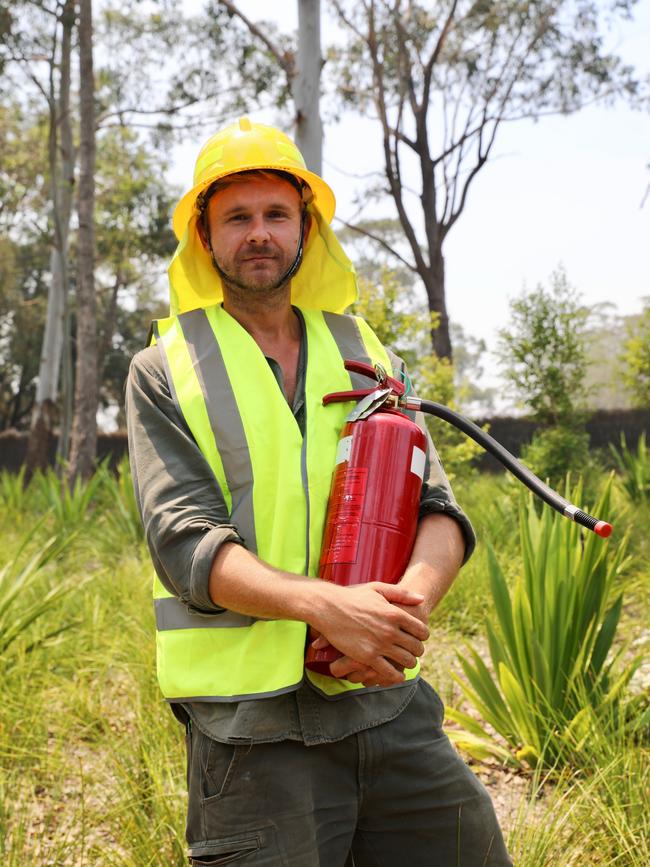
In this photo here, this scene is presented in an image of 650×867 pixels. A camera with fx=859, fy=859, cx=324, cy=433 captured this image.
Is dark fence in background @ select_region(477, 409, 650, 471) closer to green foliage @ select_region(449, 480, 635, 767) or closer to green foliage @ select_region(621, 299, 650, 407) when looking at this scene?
green foliage @ select_region(621, 299, 650, 407)

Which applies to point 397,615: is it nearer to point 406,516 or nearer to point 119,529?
point 406,516

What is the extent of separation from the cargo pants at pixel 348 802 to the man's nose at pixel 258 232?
Result: 1056 mm

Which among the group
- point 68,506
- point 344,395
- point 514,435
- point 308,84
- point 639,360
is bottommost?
point 68,506

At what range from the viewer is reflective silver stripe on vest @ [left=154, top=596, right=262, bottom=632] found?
1694mm

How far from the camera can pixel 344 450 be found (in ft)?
5.85

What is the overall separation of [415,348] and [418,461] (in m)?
7.28

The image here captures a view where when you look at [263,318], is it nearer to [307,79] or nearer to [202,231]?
[202,231]

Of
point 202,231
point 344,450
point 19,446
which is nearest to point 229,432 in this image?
point 344,450

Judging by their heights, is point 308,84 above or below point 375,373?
above

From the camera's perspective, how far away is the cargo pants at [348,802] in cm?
161

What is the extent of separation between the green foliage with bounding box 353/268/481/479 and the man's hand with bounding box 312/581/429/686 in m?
5.81

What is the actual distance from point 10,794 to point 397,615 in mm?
2291

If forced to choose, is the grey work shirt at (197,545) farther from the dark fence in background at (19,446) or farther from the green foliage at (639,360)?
the dark fence in background at (19,446)

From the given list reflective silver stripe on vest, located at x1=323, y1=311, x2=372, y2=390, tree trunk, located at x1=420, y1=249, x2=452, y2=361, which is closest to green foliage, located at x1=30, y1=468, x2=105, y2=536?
reflective silver stripe on vest, located at x1=323, y1=311, x2=372, y2=390
